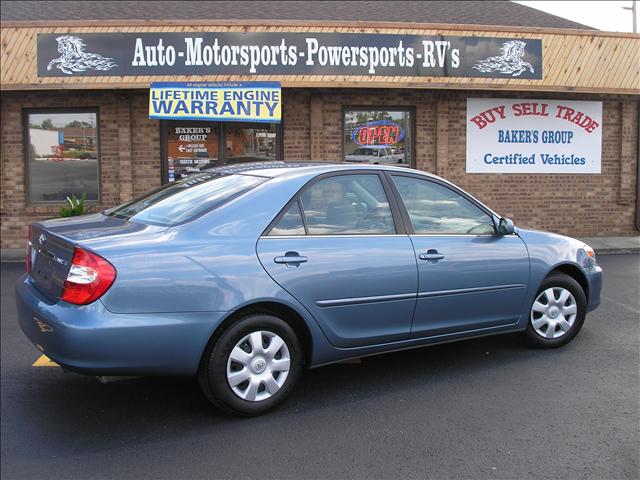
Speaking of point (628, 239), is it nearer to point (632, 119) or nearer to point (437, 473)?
point (632, 119)

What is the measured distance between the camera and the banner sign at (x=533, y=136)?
12617 millimetres

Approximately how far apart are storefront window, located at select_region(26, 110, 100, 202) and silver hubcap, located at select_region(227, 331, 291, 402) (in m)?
9.30

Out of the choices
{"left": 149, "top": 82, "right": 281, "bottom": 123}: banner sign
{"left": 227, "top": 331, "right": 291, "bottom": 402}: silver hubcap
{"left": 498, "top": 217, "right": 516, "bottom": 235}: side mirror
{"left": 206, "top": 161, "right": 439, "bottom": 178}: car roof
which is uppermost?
{"left": 149, "top": 82, "right": 281, "bottom": 123}: banner sign

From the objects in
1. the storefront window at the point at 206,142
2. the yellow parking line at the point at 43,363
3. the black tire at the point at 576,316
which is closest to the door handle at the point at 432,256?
the black tire at the point at 576,316

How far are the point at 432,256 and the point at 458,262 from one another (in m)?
0.24

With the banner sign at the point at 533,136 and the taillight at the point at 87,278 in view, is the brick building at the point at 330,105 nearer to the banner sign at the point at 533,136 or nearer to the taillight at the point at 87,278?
the banner sign at the point at 533,136

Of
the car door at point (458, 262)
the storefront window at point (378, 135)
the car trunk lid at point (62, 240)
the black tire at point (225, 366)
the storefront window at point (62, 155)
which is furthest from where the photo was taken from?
the storefront window at point (378, 135)

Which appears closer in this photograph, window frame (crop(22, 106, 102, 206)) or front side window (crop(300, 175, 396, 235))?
front side window (crop(300, 175, 396, 235))

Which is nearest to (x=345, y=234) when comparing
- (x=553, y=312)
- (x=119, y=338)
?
(x=119, y=338)

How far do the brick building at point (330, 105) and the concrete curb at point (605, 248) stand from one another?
1.54ft

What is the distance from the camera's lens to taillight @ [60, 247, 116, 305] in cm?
352

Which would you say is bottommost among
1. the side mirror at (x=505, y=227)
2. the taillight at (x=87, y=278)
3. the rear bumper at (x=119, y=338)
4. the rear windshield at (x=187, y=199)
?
the rear bumper at (x=119, y=338)

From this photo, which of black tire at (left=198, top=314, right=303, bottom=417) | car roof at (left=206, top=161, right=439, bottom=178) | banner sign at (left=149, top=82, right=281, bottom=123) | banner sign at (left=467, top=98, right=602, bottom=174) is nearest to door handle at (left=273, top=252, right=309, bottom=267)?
black tire at (left=198, top=314, right=303, bottom=417)

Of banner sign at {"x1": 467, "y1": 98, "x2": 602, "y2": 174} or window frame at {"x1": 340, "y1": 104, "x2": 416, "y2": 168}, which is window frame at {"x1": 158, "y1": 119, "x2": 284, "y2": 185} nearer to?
window frame at {"x1": 340, "y1": 104, "x2": 416, "y2": 168}
